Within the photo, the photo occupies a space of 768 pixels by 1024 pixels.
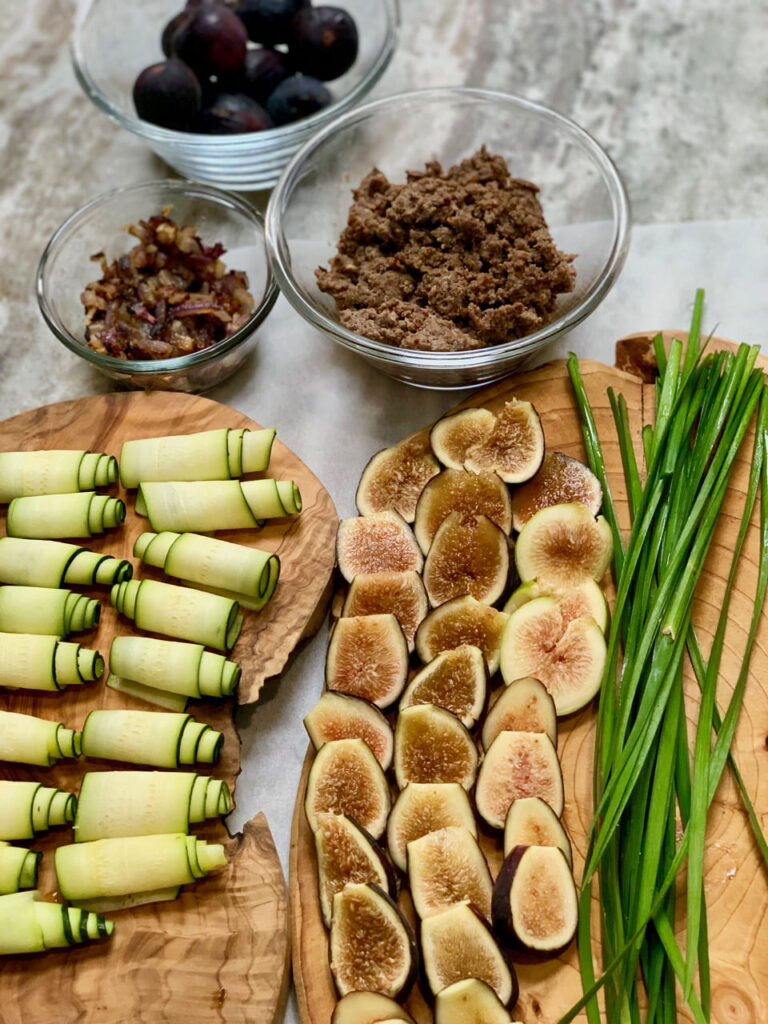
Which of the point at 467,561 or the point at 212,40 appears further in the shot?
the point at 212,40

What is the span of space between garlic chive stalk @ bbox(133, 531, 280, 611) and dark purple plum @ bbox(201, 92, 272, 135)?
54.0 inches

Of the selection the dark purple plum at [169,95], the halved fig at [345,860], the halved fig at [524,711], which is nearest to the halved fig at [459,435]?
the halved fig at [524,711]

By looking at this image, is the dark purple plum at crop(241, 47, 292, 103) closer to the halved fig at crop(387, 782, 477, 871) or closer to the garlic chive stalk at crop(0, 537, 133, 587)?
Answer: the garlic chive stalk at crop(0, 537, 133, 587)

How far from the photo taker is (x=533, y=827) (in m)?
2.08

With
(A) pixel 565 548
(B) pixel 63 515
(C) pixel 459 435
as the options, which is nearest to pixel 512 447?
(C) pixel 459 435

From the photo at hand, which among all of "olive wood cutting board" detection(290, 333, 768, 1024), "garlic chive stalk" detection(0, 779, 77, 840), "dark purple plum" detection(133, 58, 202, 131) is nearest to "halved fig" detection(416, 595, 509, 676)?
"olive wood cutting board" detection(290, 333, 768, 1024)

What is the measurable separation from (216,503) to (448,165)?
4.88 feet

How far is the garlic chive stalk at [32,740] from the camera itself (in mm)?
2221

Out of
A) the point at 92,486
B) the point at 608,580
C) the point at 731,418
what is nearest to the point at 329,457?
the point at 92,486

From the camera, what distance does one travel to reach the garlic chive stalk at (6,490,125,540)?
2488 millimetres

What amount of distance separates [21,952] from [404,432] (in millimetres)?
1636

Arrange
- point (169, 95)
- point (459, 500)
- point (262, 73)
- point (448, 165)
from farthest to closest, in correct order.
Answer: point (448, 165)
point (262, 73)
point (169, 95)
point (459, 500)

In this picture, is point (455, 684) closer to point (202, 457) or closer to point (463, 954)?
point (463, 954)

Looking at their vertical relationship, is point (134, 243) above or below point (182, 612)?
above
